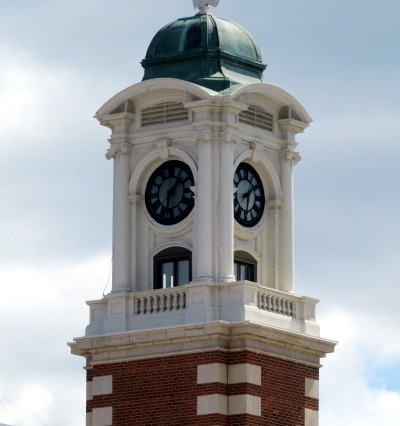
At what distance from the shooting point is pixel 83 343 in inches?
3615

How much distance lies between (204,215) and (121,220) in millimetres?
3081

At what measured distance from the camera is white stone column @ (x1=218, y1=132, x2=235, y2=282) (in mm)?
90438

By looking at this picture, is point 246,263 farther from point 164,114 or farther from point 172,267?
point 164,114

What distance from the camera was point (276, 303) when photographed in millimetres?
91500

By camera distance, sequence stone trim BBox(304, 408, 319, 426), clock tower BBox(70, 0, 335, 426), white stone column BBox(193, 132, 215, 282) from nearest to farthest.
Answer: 1. clock tower BBox(70, 0, 335, 426)
2. white stone column BBox(193, 132, 215, 282)
3. stone trim BBox(304, 408, 319, 426)

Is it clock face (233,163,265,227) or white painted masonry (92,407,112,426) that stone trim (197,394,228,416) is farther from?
clock face (233,163,265,227)

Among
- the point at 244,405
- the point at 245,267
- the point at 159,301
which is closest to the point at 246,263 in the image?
the point at 245,267

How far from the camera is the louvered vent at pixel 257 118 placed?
3627 inches

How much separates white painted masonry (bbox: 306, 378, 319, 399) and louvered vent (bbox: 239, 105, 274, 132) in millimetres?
7269

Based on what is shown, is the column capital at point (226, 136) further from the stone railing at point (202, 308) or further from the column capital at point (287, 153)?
the stone railing at point (202, 308)

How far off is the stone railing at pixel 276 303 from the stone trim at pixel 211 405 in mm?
2992

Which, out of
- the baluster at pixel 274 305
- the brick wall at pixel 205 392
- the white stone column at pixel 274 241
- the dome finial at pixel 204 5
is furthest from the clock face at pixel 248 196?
the dome finial at pixel 204 5

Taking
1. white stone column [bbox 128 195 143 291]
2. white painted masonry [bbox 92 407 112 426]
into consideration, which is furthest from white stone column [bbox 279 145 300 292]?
white painted masonry [bbox 92 407 112 426]

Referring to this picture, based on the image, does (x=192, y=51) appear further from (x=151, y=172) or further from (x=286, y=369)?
(x=286, y=369)
